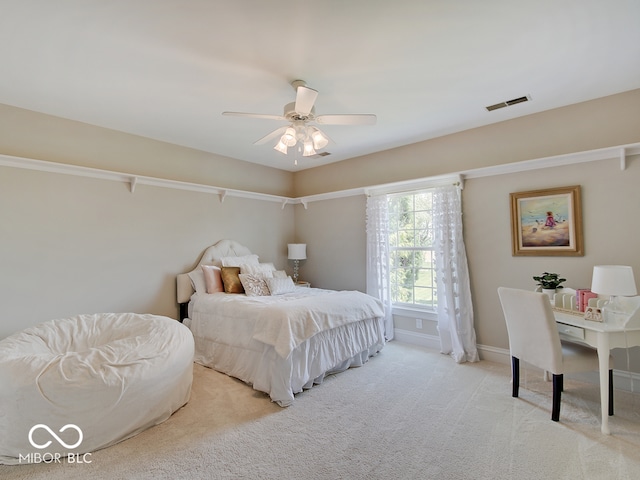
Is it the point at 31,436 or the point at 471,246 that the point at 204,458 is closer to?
the point at 31,436

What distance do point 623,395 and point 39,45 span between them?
534 centimetres

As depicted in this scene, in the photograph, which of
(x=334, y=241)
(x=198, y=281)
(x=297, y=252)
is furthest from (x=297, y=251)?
(x=198, y=281)

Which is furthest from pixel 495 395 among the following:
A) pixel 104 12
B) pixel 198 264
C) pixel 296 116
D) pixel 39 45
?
pixel 39 45

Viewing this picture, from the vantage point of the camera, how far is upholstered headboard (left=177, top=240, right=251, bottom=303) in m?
3.86

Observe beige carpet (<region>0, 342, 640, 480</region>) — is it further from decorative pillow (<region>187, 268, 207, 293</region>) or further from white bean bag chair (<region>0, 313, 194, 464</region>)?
decorative pillow (<region>187, 268, 207, 293</region>)

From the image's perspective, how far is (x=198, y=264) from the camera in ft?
13.5

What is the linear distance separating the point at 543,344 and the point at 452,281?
4.39 ft

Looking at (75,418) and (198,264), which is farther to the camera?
(198,264)

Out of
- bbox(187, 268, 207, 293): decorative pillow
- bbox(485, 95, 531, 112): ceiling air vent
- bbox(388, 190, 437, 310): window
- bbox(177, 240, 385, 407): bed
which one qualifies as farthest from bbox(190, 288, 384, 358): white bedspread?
bbox(485, 95, 531, 112): ceiling air vent

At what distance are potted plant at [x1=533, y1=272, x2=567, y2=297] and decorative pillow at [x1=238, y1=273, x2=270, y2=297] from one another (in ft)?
9.67

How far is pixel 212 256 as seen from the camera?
4211mm

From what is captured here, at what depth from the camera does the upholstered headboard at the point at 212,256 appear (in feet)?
12.7

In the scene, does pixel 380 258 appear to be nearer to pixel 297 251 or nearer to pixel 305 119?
pixel 297 251

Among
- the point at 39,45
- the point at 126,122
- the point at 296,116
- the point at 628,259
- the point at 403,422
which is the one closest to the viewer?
the point at 39,45
